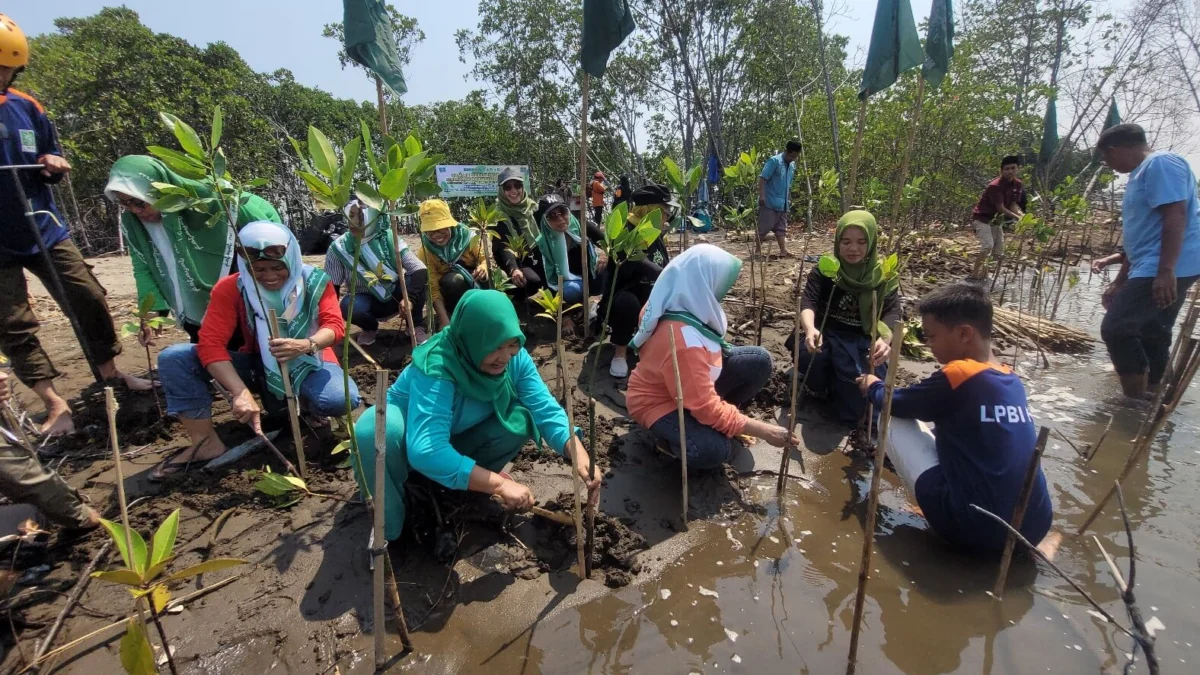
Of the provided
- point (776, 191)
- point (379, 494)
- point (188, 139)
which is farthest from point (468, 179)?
point (379, 494)

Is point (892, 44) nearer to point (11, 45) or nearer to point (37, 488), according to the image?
point (37, 488)

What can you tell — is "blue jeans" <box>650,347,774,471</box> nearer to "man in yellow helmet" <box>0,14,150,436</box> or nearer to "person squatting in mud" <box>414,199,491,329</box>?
"person squatting in mud" <box>414,199,491,329</box>

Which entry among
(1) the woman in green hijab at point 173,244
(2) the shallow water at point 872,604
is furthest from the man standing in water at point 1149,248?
(1) the woman in green hijab at point 173,244

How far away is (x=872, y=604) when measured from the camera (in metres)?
2.13

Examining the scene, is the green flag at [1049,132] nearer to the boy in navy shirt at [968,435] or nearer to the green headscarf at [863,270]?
the green headscarf at [863,270]

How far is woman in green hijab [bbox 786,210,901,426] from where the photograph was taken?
3340 millimetres

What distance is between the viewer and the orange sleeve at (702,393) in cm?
264

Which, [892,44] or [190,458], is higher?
[892,44]

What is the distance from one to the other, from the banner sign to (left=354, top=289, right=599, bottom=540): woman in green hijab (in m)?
5.84

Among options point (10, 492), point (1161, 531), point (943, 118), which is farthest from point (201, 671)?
point (943, 118)

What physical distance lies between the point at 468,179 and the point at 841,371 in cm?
644

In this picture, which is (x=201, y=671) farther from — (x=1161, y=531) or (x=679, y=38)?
(x=679, y=38)

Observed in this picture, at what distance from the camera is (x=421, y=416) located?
2.13 m

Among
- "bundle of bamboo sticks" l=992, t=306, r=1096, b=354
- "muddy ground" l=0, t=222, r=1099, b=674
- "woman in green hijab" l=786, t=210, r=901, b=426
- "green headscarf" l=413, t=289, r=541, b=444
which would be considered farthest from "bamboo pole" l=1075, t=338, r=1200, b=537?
"bundle of bamboo sticks" l=992, t=306, r=1096, b=354
